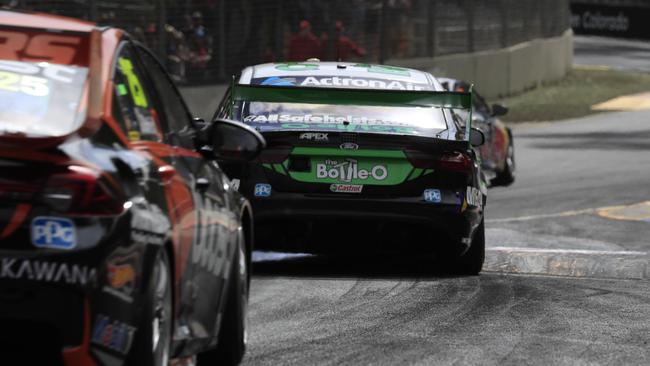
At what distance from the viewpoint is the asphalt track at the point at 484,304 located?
26.3 feet

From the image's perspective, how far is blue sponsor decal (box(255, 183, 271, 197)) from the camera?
1126 cm

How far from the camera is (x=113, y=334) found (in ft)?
17.5

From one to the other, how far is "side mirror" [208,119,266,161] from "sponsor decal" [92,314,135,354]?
5.44ft

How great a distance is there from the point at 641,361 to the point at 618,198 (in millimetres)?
11199

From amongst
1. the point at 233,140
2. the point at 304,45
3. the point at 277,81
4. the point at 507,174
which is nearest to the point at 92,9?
the point at 507,174

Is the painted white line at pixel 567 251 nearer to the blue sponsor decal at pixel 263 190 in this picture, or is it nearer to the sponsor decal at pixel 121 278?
the blue sponsor decal at pixel 263 190

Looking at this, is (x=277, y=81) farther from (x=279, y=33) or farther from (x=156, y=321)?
(x=279, y=33)

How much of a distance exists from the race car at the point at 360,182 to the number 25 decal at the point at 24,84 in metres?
Answer: 5.44

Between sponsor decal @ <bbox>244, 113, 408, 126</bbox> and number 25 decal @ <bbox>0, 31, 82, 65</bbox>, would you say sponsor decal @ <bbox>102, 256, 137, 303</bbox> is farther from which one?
sponsor decal @ <bbox>244, 113, 408, 126</bbox>

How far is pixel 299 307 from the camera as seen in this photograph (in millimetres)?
9500

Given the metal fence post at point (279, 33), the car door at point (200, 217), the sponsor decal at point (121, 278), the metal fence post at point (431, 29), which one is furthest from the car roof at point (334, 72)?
the metal fence post at point (431, 29)

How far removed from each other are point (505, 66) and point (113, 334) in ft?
107

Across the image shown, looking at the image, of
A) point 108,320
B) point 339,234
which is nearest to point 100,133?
point 108,320

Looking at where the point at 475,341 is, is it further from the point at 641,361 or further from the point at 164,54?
the point at 164,54
